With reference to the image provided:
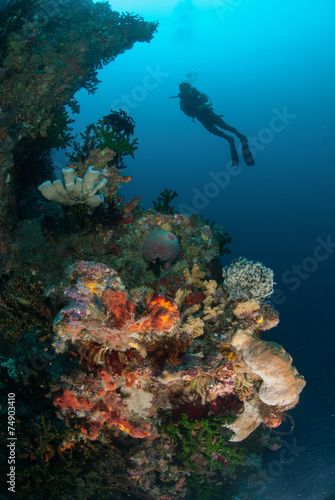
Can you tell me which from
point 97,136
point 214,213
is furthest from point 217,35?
point 97,136

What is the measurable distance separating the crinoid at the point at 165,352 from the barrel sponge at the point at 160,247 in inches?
75.5

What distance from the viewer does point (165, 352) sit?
3.75 meters

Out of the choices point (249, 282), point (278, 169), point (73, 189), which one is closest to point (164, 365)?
point (249, 282)

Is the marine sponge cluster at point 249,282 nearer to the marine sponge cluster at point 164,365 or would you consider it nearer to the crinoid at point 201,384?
the marine sponge cluster at point 164,365

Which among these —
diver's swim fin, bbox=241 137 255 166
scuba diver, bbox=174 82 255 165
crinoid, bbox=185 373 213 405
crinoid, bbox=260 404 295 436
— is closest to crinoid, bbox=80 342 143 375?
crinoid, bbox=185 373 213 405

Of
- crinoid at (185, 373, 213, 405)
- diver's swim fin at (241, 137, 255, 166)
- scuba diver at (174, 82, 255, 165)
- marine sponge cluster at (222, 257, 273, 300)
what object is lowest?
crinoid at (185, 373, 213, 405)

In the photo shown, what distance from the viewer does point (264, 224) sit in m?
51.5

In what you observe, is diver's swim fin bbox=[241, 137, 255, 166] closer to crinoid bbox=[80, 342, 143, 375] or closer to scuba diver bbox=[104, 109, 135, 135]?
scuba diver bbox=[104, 109, 135, 135]

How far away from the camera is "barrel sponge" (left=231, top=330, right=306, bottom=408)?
3893mm

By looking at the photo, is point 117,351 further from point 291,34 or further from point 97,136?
point 291,34

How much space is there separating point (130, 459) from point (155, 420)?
2.82ft

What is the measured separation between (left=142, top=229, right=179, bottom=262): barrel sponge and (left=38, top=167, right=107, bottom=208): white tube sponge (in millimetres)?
1355

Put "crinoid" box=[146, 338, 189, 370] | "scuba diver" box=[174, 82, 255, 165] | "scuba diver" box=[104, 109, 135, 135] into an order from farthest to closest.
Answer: "scuba diver" box=[174, 82, 255, 165], "scuba diver" box=[104, 109, 135, 135], "crinoid" box=[146, 338, 189, 370]

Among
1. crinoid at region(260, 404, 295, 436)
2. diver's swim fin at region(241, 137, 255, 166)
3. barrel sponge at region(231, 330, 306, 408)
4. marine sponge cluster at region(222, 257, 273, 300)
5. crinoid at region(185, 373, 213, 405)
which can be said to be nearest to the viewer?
barrel sponge at region(231, 330, 306, 408)
